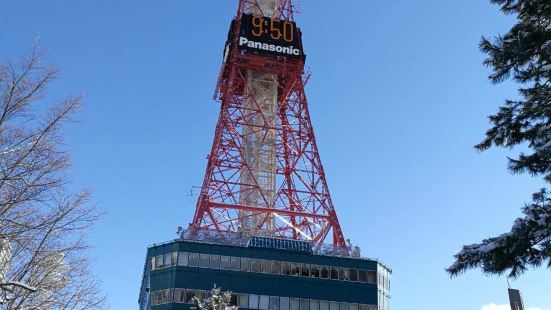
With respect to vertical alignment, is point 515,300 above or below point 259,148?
below

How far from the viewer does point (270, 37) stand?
71.6m

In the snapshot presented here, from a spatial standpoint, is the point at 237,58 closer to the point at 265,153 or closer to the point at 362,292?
the point at 265,153

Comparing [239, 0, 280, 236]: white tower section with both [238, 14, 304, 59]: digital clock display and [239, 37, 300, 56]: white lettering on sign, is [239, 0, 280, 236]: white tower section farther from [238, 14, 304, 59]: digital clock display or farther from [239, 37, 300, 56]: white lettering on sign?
[238, 14, 304, 59]: digital clock display

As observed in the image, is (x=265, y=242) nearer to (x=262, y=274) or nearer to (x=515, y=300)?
(x=262, y=274)

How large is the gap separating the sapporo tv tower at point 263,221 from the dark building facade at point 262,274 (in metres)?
0.09

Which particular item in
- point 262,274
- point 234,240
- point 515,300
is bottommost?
point 515,300

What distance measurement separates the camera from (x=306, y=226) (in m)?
63.9

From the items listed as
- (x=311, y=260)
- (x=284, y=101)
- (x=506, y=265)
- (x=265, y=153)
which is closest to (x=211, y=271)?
(x=311, y=260)

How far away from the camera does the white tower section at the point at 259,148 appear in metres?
64.7

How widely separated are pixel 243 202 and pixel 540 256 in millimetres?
52539

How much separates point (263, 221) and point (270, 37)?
23052 mm

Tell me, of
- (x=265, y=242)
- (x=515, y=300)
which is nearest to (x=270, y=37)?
(x=265, y=242)

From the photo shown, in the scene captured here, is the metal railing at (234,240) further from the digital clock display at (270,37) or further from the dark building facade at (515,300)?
the digital clock display at (270,37)

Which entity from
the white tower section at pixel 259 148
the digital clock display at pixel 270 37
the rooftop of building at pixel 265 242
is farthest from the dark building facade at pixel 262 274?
the digital clock display at pixel 270 37
